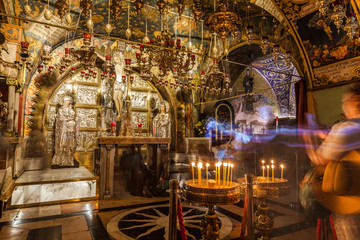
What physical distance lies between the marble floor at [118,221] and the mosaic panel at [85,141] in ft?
15.0

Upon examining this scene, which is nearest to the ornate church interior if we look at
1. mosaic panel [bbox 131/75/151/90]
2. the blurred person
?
the blurred person

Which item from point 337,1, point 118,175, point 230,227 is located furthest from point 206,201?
point 118,175

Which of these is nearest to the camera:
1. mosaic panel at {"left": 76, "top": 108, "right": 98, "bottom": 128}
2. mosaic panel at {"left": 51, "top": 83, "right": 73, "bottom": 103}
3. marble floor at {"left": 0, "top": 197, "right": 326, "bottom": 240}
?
marble floor at {"left": 0, "top": 197, "right": 326, "bottom": 240}

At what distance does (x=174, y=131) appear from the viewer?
1093 cm

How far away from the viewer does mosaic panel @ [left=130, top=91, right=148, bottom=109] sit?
10531mm

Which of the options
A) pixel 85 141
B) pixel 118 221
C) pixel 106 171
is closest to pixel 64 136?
pixel 85 141

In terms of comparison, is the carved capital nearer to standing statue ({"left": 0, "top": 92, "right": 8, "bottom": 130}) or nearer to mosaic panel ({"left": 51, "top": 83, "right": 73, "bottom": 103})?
standing statue ({"left": 0, "top": 92, "right": 8, "bottom": 130})

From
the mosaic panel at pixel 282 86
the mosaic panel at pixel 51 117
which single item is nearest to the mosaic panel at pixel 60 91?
the mosaic panel at pixel 51 117

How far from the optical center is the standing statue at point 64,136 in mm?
8297

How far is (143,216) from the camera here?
4.38 metres

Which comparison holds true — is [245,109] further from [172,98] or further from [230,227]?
[230,227]

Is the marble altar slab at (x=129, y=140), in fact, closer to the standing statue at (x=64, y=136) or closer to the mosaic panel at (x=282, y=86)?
the standing statue at (x=64, y=136)

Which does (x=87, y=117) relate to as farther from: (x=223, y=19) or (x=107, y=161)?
(x=223, y=19)

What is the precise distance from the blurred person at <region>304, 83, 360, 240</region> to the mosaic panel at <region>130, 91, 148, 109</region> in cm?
915
